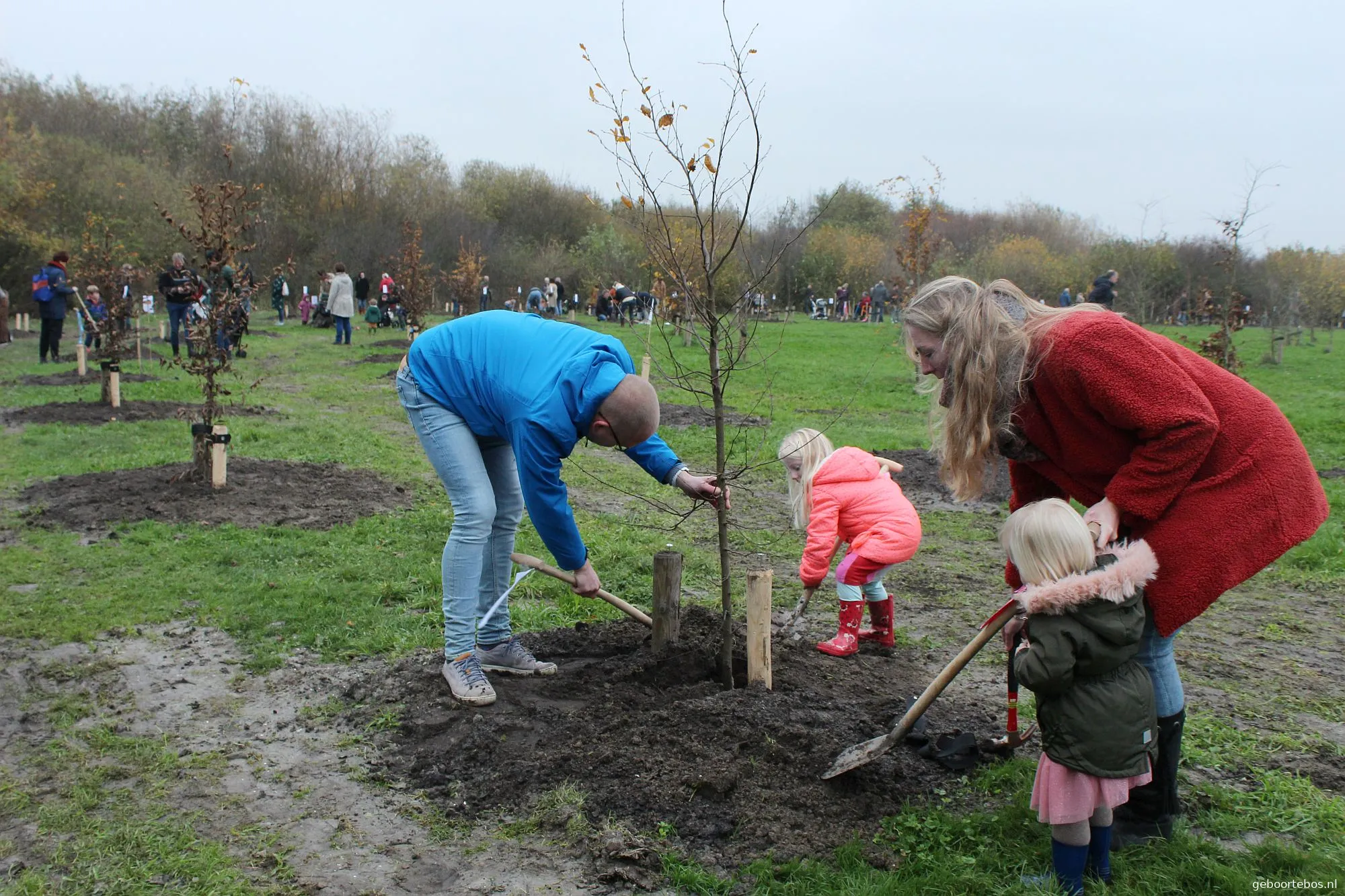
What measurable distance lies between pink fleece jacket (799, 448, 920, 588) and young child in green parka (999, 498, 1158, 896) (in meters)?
1.78

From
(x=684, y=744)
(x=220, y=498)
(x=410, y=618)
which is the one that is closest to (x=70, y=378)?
(x=220, y=498)

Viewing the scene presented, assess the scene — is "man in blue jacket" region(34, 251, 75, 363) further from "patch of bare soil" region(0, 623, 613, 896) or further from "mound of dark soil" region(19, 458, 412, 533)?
"patch of bare soil" region(0, 623, 613, 896)

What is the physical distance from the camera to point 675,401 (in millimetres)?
14070

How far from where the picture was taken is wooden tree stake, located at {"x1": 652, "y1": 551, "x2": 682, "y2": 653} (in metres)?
4.28

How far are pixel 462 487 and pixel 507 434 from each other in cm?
31

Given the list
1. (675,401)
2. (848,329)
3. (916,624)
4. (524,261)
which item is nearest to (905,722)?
(916,624)

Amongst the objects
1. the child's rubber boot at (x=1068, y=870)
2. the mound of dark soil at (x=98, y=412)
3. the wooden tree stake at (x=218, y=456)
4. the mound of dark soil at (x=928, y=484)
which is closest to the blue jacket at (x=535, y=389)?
the child's rubber boot at (x=1068, y=870)

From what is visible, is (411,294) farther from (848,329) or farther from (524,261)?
(524,261)

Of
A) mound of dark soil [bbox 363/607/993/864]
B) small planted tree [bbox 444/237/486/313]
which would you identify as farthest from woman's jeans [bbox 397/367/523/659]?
small planted tree [bbox 444/237/486/313]

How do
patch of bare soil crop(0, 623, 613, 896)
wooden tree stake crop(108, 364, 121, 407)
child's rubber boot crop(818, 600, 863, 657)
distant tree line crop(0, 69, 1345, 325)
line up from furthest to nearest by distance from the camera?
distant tree line crop(0, 69, 1345, 325), wooden tree stake crop(108, 364, 121, 407), child's rubber boot crop(818, 600, 863, 657), patch of bare soil crop(0, 623, 613, 896)

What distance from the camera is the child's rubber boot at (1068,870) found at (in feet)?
8.87

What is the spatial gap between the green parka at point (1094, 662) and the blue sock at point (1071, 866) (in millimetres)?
262

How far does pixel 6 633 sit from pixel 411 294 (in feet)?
52.1

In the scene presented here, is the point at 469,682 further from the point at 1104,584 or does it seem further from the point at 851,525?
the point at 1104,584
